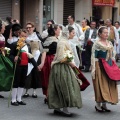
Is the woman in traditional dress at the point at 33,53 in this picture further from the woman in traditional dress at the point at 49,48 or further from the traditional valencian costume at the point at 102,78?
the traditional valencian costume at the point at 102,78

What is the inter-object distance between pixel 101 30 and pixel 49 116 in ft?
6.45

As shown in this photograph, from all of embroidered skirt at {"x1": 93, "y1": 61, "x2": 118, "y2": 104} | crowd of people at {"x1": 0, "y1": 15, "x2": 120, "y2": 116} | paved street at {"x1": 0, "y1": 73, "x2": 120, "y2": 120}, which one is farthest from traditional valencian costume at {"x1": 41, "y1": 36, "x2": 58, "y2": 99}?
embroidered skirt at {"x1": 93, "y1": 61, "x2": 118, "y2": 104}

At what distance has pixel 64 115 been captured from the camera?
→ 8039 mm

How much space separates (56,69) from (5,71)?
6.16ft

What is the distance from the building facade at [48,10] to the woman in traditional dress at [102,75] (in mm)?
12091

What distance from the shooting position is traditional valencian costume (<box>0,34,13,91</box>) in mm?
9453

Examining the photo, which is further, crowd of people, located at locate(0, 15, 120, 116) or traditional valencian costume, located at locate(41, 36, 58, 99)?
traditional valencian costume, located at locate(41, 36, 58, 99)

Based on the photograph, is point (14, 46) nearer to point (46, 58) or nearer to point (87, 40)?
point (46, 58)

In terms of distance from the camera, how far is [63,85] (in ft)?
25.8

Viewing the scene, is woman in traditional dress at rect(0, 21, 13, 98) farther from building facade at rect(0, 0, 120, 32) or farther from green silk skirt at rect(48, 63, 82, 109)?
building facade at rect(0, 0, 120, 32)

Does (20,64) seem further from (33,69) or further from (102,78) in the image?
(102,78)

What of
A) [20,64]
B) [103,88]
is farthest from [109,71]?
[20,64]

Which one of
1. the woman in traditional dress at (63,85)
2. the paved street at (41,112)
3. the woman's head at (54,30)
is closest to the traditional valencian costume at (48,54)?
the woman's head at (54,30)

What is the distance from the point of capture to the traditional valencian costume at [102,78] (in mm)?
8289
